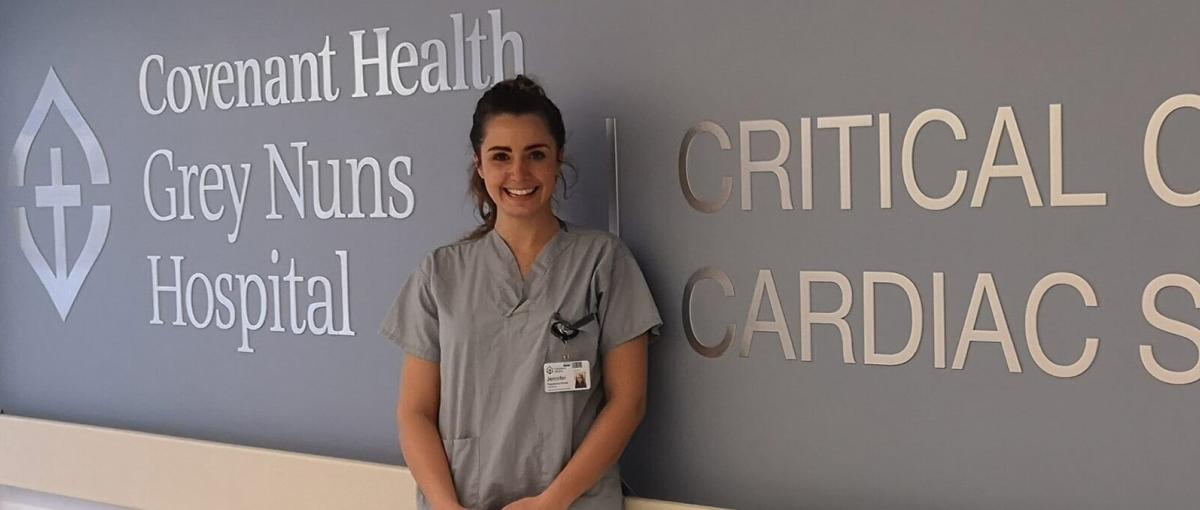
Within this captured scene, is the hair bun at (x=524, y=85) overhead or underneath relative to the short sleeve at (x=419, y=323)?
overhead

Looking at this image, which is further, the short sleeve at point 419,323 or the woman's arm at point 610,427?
the short sleeve at point 419,323

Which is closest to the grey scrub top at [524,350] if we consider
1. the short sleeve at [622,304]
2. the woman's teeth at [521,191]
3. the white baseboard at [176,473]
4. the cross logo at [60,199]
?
the short sleeve at [622,304]

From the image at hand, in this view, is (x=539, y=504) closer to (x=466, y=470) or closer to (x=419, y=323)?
(x=466, y=470)

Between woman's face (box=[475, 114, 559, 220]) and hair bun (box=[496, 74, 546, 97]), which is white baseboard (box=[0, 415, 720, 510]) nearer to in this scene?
woman's face (box=[475, 114, 559, 220])

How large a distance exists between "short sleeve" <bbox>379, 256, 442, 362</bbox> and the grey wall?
256 millimetres

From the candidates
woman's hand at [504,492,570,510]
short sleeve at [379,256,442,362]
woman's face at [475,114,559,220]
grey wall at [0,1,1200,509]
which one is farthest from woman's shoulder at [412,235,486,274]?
woman's hand at [504,492,570,510]

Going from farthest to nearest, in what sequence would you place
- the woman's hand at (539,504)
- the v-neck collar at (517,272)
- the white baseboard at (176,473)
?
1. the white baseboard at (176,473)
2. the v-neck collar at (517,272)
3. the woman's hand at (539,504)

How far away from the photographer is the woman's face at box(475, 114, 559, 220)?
2.35m

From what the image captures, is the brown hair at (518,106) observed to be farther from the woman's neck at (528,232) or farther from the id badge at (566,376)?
the id badge at (566,376)

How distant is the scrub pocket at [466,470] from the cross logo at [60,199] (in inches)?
55.6

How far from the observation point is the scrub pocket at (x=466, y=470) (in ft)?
7.91

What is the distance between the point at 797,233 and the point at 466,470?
0.74m

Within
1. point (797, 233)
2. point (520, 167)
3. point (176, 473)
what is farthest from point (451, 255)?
point (176, 473)

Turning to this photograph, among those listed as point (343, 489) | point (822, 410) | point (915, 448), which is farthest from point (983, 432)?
point (343, 489)
